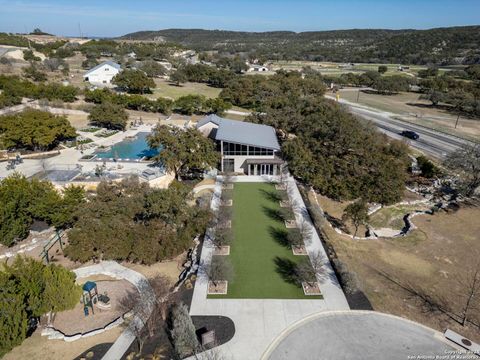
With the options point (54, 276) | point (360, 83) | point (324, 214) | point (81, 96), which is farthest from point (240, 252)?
point (360, 83)

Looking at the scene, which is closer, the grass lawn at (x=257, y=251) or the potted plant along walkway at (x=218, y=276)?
the potted plant along walkway at (x=218, y=276)

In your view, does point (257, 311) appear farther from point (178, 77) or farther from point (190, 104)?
point (178, 77)

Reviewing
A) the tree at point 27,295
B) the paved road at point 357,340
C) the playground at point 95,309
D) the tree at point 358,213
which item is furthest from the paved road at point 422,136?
the tree at point 27,295

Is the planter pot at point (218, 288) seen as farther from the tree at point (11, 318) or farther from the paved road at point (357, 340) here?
the tree at point (11, 318)

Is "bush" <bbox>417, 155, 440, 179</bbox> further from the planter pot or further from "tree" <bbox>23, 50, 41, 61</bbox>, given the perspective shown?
"tree" <bbox>23, 50, 41, 61</bbox>

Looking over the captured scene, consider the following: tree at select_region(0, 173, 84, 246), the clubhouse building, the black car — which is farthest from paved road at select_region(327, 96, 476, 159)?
tree at select_region(0, 173, 84, 246)
